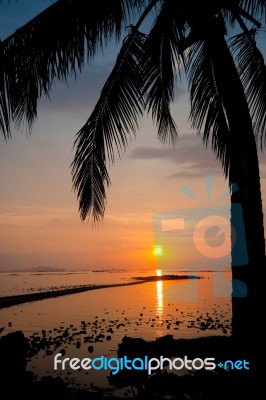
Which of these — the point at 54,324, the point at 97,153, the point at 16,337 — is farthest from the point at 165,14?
the point at 54,324

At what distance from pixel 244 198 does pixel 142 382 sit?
365cm

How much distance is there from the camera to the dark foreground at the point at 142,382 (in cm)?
527

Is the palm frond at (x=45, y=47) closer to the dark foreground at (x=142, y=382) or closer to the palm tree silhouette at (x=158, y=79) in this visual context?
the palm tree silhouette at (x=158, y=79)

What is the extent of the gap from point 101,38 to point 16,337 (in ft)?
19.0

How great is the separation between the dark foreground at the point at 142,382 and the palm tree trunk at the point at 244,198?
41cm

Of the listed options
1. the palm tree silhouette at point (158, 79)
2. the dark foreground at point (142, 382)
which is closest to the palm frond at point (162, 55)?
the palm tree silhouette at point (158, 79)

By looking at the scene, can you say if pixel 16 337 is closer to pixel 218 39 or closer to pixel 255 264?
pixel 255 264

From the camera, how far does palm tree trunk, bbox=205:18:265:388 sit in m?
5.61

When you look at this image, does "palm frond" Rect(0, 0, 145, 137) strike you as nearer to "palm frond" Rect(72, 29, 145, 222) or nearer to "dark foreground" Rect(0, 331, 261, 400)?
"palm frond" Rect(72, 29, 145, 222)

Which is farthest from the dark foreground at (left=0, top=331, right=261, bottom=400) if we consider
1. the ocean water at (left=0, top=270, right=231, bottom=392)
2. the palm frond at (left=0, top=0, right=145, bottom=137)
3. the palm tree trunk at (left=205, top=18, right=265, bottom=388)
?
the palm frond at (left=0, top=0, right=145, bottom=137)

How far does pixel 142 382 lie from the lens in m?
7.26

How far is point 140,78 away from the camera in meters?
6.63

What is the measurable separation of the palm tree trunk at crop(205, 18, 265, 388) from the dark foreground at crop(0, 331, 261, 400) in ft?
1.35

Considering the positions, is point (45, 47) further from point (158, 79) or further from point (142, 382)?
point (142, 382)
